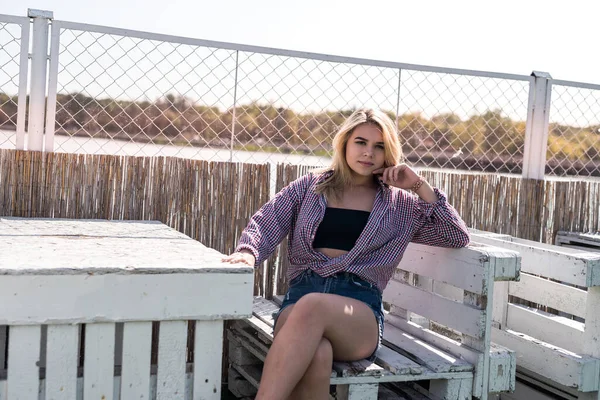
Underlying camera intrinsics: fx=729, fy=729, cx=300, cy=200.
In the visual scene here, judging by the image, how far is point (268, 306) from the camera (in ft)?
12.6

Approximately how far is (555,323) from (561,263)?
1.43 feet

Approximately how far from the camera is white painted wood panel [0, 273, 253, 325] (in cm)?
221

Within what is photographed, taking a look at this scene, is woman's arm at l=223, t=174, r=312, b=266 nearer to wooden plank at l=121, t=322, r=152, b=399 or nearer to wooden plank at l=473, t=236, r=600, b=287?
wooden plank at l=121, t=322, r=152, b=399

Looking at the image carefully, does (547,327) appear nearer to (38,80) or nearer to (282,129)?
(282,129)

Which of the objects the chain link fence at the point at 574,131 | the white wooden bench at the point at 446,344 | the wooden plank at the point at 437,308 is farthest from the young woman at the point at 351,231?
the chain link fence at the point at 574,131

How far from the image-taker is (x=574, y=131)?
5.21 m

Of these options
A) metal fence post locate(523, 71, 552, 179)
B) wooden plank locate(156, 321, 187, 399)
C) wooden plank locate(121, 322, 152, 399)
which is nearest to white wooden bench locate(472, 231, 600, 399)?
metal fence post locate(523, 71, 552, 179)

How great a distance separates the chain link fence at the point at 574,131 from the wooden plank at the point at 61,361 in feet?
12.3

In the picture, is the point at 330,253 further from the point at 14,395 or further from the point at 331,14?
the point at 331,14

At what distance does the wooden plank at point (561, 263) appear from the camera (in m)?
3.26

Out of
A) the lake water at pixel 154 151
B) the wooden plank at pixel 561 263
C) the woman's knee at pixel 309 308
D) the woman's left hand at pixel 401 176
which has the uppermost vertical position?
the lake water at pixel 154 151

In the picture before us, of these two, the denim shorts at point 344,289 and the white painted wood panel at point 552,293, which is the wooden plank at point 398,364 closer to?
the denim shorts at point 344,289

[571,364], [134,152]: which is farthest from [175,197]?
[571,364]

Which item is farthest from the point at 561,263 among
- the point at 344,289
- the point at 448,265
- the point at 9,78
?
the point at 9,78
